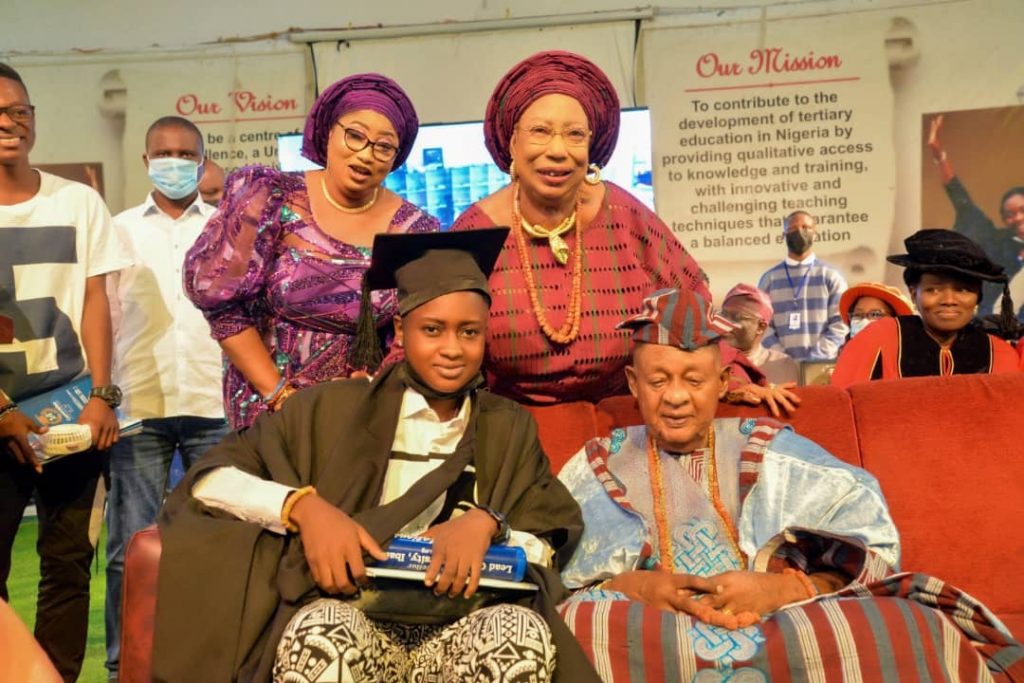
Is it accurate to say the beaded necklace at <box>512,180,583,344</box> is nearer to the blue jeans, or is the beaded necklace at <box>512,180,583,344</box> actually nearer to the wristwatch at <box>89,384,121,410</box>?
the wristwatch at <box>89,384,121,410</box>

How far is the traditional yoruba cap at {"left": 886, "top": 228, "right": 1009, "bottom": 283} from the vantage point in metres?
4.17

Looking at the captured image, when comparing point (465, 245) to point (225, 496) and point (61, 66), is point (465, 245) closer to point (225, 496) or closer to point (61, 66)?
point (225, 496)

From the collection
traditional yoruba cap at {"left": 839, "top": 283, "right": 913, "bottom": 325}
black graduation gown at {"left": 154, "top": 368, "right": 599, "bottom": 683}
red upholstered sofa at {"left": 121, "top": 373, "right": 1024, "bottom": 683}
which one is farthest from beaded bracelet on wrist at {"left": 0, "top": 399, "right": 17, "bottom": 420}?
traditional yoruba cap at {"left": 839, "top": 283, "right": 913, "bottom": 325}

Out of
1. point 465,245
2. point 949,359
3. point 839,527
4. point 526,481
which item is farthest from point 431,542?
point 949,359

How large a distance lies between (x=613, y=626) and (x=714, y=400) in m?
0.71

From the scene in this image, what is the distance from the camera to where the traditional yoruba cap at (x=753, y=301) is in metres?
7.03

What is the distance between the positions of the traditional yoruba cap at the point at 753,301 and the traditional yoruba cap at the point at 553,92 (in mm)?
3570

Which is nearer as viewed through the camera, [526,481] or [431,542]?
[431,542]

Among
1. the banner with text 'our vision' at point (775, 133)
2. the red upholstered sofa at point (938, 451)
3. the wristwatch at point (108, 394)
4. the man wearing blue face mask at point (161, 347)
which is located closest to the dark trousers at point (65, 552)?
the wristwatch at point (108, 394)

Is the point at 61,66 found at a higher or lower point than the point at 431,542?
higher

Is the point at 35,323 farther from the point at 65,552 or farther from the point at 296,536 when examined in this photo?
the point at 296,536

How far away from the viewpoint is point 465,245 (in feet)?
9.91

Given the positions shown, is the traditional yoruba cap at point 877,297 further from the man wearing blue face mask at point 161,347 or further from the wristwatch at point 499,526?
the wristwatch at point 499,526

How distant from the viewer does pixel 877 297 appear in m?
5.93
